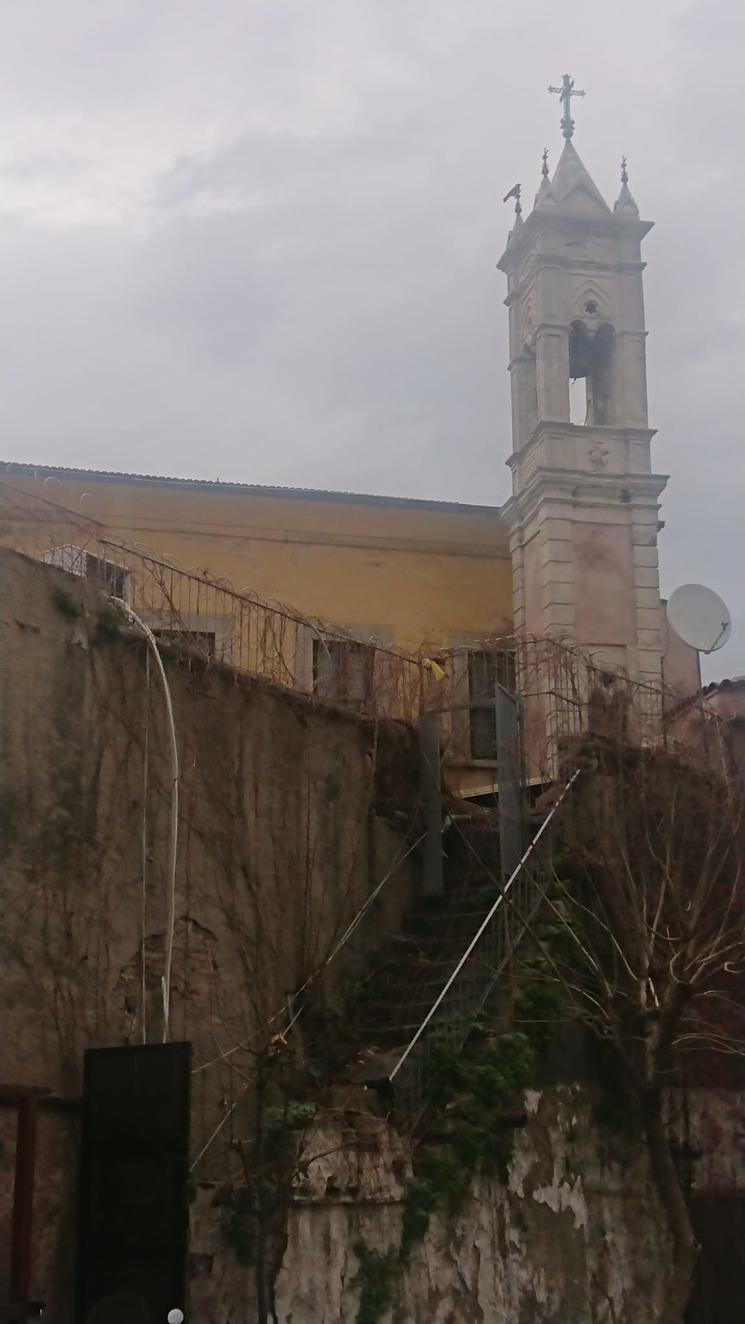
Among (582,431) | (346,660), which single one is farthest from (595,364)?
(346,660)

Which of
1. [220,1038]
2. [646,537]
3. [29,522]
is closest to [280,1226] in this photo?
[220,1038]

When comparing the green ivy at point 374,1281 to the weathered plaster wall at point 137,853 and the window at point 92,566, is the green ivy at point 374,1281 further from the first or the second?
the window at point 92,566

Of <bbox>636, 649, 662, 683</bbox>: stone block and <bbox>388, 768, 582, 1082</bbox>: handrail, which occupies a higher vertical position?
<bbox>636, 649, 662, 683</bbox>: stone block

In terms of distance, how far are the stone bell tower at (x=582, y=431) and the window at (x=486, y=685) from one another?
139 inches

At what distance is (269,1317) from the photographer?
32.1 feet

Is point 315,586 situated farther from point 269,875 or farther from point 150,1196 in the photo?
point 150,1196

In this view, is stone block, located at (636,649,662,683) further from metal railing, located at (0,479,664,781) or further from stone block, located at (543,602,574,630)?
metal railing, located at (0,479,664,781)

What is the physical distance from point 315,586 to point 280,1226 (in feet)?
41.2

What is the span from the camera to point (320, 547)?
21766mm

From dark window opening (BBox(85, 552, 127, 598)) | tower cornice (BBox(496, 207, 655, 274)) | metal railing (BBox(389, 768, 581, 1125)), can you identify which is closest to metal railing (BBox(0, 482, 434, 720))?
dark window opening (BBox(85, 552, 127, 598))

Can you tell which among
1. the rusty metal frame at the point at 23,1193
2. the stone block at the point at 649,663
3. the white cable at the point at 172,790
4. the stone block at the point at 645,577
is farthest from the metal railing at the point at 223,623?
the stone block at the point at 645,577

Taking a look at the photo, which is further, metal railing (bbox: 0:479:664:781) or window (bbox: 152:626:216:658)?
metal railing (bbox: 0:479:664:781)

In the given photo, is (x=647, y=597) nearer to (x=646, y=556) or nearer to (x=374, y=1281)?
(x=646, y=556)

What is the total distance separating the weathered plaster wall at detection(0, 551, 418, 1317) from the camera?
9.96 meters
